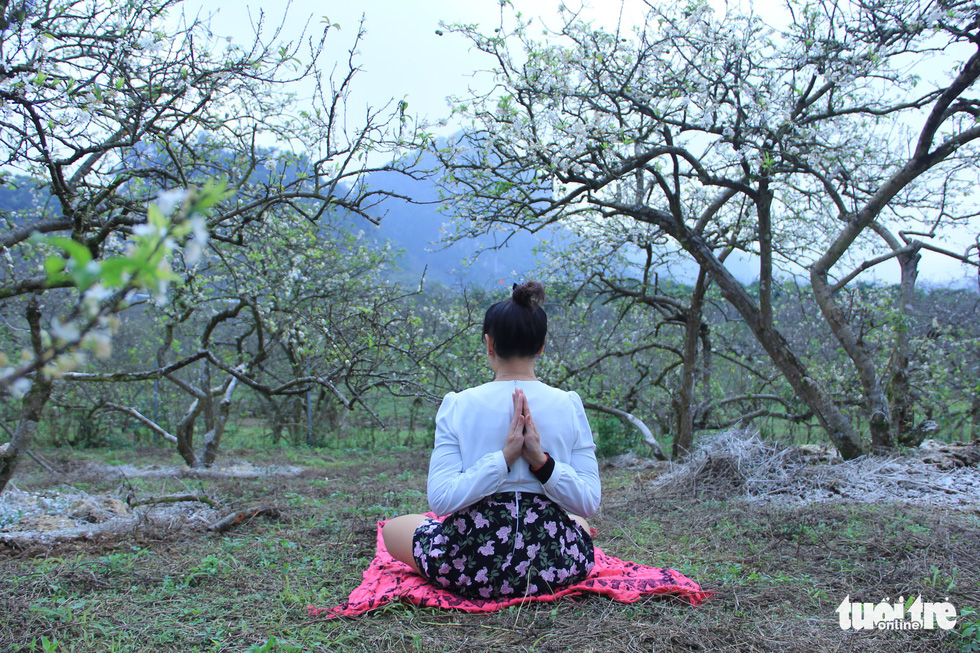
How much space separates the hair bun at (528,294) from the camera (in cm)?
215

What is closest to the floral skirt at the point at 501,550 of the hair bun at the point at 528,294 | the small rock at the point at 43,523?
the hair bun at the point at 528,294

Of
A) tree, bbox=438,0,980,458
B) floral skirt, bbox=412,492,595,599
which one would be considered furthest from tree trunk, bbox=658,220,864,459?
floral skirt, bbox=412,492,595,599

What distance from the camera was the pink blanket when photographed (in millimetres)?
2062

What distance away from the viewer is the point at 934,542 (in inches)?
109

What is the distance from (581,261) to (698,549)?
14.4ft

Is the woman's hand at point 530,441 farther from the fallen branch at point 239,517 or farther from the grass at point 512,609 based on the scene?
the fallen branch at point 239,517

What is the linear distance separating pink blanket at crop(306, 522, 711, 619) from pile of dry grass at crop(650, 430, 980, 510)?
7.46 feet

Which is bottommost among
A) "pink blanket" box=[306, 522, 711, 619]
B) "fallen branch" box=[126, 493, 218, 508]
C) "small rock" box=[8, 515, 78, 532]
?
"small rock" box=[8, 515, 78, 532]

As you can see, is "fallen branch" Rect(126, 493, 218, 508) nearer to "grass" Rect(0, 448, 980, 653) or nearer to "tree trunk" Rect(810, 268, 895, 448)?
"grass" Rect(0, 448, 980, 653)

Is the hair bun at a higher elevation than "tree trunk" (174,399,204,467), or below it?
higher

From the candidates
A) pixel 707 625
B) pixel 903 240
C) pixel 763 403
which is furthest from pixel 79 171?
pixel 763 403

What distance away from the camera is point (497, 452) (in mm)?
2041

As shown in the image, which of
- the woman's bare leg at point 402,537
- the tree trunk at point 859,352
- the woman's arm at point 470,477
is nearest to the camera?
the woman's arm at point 470,477

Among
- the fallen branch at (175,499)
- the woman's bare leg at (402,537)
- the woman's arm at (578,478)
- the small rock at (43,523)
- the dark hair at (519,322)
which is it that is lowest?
the small rock at (43,523)
